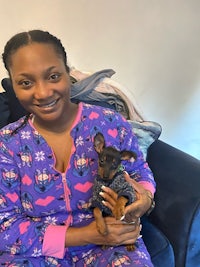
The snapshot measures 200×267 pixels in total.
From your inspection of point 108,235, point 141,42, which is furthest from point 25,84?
point 141,42

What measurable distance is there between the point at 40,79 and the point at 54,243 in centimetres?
48

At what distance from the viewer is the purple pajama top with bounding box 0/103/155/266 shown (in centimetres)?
112

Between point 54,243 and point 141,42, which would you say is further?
point 141,42

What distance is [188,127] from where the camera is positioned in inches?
93.2

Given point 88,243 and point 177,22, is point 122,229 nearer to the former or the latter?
point 88,243

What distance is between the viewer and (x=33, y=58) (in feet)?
3.45

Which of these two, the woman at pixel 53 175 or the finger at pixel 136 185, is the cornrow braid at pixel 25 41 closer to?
the woman at pixel 53 175

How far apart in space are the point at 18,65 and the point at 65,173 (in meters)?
0.35

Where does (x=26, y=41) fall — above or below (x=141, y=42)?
above

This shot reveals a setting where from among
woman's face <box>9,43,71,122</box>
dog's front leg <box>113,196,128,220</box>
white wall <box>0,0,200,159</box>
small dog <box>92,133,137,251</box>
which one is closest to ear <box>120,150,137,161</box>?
small dog <box>92,133,137,251</box>

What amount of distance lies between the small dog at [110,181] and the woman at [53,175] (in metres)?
0.02

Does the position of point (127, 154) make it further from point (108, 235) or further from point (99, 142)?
point (108, 235)

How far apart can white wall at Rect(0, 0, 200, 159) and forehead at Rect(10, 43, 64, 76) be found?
2.29ft

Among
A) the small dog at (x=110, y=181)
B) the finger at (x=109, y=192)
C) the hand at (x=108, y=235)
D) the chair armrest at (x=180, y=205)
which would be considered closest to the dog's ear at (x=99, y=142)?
the small dog at (x=110, y=181)
